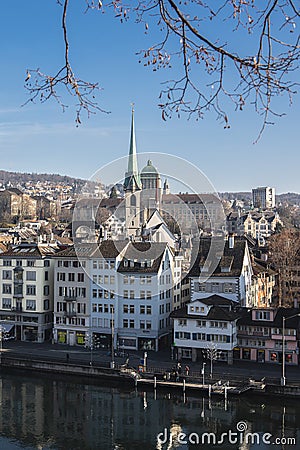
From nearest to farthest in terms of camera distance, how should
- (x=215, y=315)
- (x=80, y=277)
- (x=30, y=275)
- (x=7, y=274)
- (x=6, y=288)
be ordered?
(x=215, y=315) → (x=80, y=277) → (x=30, y=275) → (x=6, y=288) → (x=7, y=274)

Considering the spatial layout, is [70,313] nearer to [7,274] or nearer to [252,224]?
Answer: [7,274]

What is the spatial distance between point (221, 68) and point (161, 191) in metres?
45.4

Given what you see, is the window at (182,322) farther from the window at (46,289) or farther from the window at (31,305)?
the window at (31,305)

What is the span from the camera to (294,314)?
33500 millimetres

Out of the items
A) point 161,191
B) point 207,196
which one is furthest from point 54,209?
point 161,191

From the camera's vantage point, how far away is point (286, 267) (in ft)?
173

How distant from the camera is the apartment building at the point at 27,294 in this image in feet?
135

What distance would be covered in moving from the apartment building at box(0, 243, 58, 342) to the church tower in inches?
288

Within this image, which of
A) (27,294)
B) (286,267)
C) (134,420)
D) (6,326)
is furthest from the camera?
(286,267)

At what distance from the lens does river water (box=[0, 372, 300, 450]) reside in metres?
21.8

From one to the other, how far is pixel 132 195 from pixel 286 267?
15.5m

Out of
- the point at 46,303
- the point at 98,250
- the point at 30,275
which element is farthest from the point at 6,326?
the point at 98,250

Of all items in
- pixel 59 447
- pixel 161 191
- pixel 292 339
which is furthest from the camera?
pixel 161 191

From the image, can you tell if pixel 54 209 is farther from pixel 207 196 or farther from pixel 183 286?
pixel 183 286
